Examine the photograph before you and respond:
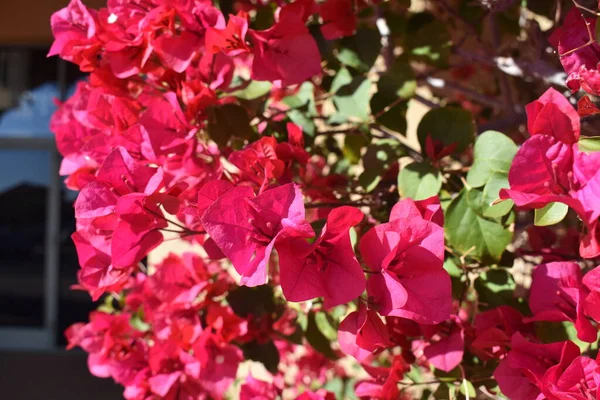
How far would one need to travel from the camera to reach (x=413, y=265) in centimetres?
47

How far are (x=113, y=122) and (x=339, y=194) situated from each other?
291 millimetres

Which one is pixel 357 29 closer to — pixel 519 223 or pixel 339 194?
pixel 339 194

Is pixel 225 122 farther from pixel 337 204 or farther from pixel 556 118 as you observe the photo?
pixel 556 118

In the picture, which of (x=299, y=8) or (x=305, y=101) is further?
(x=305, y=101)

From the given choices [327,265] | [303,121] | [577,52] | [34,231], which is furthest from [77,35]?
[34,231]

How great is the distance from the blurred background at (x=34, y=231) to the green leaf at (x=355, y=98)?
1.91m

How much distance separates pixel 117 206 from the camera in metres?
0.50

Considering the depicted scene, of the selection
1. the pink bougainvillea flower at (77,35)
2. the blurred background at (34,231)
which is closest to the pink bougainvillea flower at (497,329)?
the pink bougainvillea flower at (77,35)

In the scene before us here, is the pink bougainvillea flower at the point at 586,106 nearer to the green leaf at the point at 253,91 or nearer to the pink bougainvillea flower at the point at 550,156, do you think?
the pink bougainvillea flower at the point at 550,156

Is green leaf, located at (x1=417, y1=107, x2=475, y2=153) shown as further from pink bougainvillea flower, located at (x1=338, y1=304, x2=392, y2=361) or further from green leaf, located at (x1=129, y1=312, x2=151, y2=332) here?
green leaf, located at (x1=129, y1=312, x2=151, y2=332)

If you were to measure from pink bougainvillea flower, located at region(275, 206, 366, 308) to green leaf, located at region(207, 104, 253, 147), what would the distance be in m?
0.24

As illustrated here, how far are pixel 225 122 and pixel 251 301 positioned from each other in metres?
0.25

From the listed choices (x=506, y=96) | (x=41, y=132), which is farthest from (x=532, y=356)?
(x=41, y=132)

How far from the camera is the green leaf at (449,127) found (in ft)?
2.23
